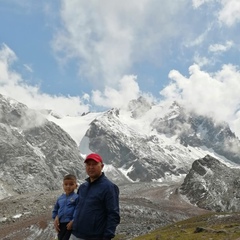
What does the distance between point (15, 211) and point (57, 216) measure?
10874 centimetres

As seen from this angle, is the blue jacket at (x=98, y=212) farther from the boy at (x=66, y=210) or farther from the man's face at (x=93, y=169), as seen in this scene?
the boy at (x=66, y=210)

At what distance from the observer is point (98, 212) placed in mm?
11984

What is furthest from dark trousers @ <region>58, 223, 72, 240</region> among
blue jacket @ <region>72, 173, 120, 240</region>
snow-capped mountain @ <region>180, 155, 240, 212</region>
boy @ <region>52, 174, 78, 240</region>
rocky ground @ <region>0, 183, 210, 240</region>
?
snow-capped mountain @ <region>180, 155, 240, 212</region>

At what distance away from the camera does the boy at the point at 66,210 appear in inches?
580

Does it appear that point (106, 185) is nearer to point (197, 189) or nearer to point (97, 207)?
point (97, 207)

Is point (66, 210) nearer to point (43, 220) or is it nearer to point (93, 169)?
point (93, 169)

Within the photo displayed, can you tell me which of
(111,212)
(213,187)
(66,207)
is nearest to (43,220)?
(66,207)

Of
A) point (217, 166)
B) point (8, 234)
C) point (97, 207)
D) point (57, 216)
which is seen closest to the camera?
point (97, 207)

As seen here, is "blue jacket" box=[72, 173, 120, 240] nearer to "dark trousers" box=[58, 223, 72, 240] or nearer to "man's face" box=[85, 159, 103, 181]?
"man's face" box=[85, 159, 103, 181]

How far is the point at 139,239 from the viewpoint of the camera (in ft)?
197

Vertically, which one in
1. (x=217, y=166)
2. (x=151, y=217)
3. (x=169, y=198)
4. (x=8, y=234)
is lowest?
(x=8, y=234)

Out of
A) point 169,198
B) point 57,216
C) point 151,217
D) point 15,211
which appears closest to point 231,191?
point 169,198

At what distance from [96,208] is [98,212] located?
0.45 ft

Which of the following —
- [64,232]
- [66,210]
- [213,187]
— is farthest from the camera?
[213,187]
